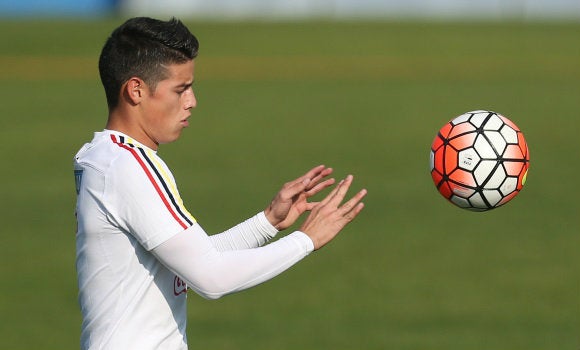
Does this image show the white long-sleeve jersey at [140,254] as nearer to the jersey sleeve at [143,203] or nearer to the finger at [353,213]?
the jersey sleeve at [143,203]

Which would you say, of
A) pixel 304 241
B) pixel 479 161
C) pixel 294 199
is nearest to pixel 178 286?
pixel 304 241

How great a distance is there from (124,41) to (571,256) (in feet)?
35.4

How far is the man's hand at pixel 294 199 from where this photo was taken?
6.89 m

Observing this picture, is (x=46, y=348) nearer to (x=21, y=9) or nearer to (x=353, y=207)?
(x=353, y=207)

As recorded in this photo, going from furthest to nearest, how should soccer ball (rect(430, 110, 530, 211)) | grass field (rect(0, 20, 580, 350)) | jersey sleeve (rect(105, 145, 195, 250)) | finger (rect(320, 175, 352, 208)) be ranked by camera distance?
grass field (rect(0, 20, 580, 350)) → soccer ball (rect(430, 110, 530, 211)) → finger (rect(320, 175, 352, 208)) → jersey sleeve (rect(105, 145, 195, 250))

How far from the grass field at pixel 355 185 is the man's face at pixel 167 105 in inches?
243

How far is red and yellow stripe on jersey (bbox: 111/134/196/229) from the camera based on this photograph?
5.80m

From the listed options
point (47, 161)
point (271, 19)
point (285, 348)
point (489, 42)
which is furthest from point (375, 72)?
point (285, 348)

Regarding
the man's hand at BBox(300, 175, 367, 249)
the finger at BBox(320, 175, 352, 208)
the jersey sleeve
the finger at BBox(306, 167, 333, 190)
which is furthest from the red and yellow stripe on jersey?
the finger at BBox(306, 167, 333, 190)

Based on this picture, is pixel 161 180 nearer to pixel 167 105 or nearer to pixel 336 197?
pixel 167 105

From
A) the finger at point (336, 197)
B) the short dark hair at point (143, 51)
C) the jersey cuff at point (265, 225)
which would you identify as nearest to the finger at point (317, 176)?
the jersey cuff at point (265, 225)

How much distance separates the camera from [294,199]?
7027 mm

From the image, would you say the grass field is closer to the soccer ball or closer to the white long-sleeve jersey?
the soccer ball

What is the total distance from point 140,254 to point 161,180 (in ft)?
1.40
